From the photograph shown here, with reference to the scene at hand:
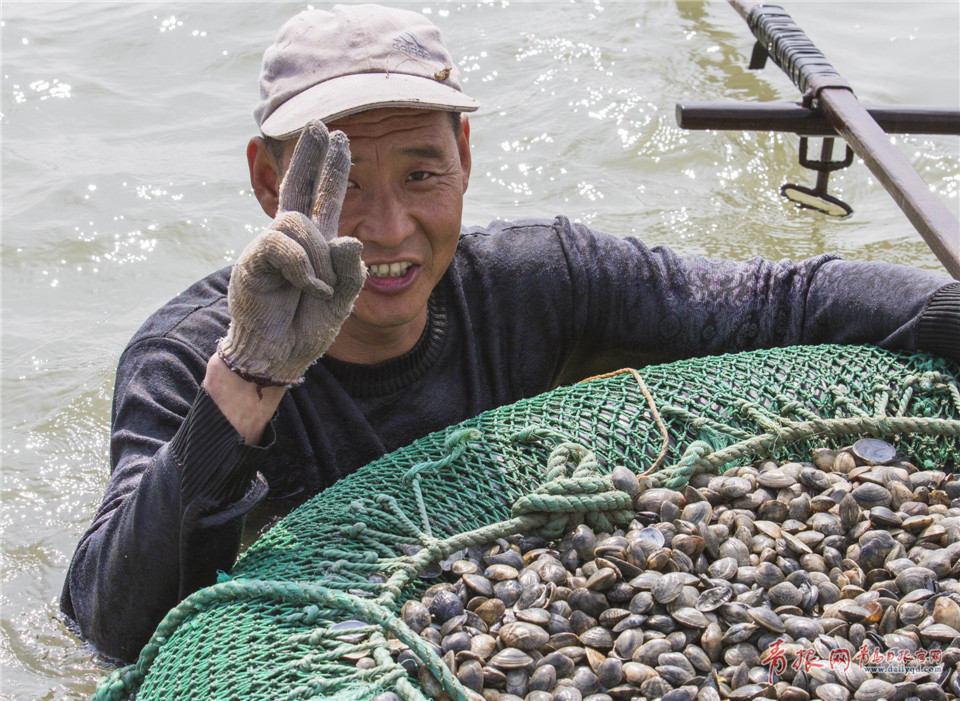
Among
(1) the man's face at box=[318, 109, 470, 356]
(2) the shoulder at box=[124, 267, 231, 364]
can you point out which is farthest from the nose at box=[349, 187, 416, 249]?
(2) the shoulder at box=[124, 267, 231, 364]

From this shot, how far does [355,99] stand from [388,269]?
447mm

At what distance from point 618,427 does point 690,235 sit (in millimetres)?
3372

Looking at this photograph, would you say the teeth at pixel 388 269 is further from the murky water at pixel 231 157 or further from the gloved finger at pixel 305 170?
the murky water at pixel 231 157

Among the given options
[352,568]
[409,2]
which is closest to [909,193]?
[352,568]

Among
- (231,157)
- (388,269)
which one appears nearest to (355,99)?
(388,269)

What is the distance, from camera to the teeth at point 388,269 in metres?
2.53

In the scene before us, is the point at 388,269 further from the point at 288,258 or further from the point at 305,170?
the point at 288,258

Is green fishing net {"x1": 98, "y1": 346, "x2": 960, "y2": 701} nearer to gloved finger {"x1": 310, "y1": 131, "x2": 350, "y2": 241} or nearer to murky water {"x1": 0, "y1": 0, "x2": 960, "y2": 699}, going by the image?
gloved finger {"x1": 310, "y1": 131, "x2": 350, "y2": 241}

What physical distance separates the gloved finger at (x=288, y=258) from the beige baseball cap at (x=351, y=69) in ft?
1.93

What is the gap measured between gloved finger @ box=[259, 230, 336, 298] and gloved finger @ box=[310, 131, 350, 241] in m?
0.10

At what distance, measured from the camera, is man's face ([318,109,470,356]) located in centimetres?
243

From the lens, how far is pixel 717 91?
6.74m

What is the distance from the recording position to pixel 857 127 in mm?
3736

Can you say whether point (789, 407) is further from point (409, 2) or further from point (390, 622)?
point (409, 2)
